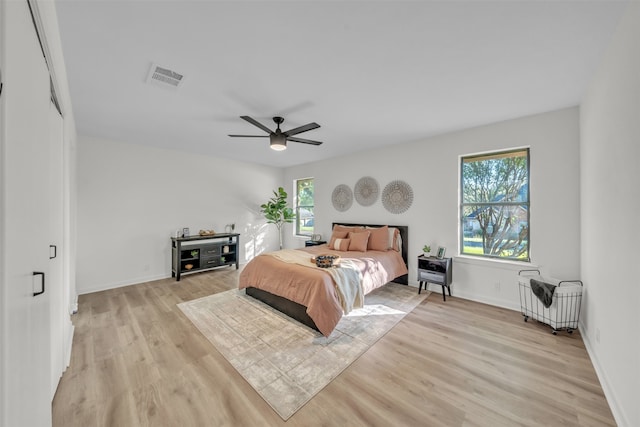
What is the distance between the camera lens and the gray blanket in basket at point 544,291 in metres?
2.61

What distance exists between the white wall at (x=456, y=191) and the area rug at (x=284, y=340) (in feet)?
3.33

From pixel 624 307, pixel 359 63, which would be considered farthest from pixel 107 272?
pixel 624 307

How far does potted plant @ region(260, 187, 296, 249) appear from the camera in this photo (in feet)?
19.9

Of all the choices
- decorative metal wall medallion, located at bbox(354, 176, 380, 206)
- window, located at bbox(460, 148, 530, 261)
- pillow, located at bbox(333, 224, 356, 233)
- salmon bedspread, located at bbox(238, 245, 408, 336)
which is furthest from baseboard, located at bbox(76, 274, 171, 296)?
window, located at bbox(460, 148, 530, 261)

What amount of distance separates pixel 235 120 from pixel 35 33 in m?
2.11

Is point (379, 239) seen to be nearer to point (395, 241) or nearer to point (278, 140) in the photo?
point (395, 241)

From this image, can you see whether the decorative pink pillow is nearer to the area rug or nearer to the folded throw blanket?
the area rug

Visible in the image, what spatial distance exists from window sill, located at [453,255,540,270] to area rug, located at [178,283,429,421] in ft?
2.90

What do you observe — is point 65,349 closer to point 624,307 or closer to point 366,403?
point 366,403

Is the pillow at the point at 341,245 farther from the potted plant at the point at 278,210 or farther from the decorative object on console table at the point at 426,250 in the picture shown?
the potted plant at the point at 278,210

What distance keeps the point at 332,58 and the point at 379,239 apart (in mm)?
3026

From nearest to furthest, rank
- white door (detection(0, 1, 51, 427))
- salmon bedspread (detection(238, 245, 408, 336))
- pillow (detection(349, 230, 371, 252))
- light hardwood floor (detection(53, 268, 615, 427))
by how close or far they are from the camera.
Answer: white door (detection(0, 1, 51, 427)) → light hardwood floor (detection(53, 268, 615, 427)) → salmon bedspread (detection(238, 245, 408, 336)) → pillow (detection(349, 230, 371, 252))

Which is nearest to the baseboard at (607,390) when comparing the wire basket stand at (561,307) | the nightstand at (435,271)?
the wire basket stand at (561,307)

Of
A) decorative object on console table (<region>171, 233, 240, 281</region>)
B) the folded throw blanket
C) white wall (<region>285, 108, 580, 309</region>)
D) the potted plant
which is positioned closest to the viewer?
the folded throw blanket
